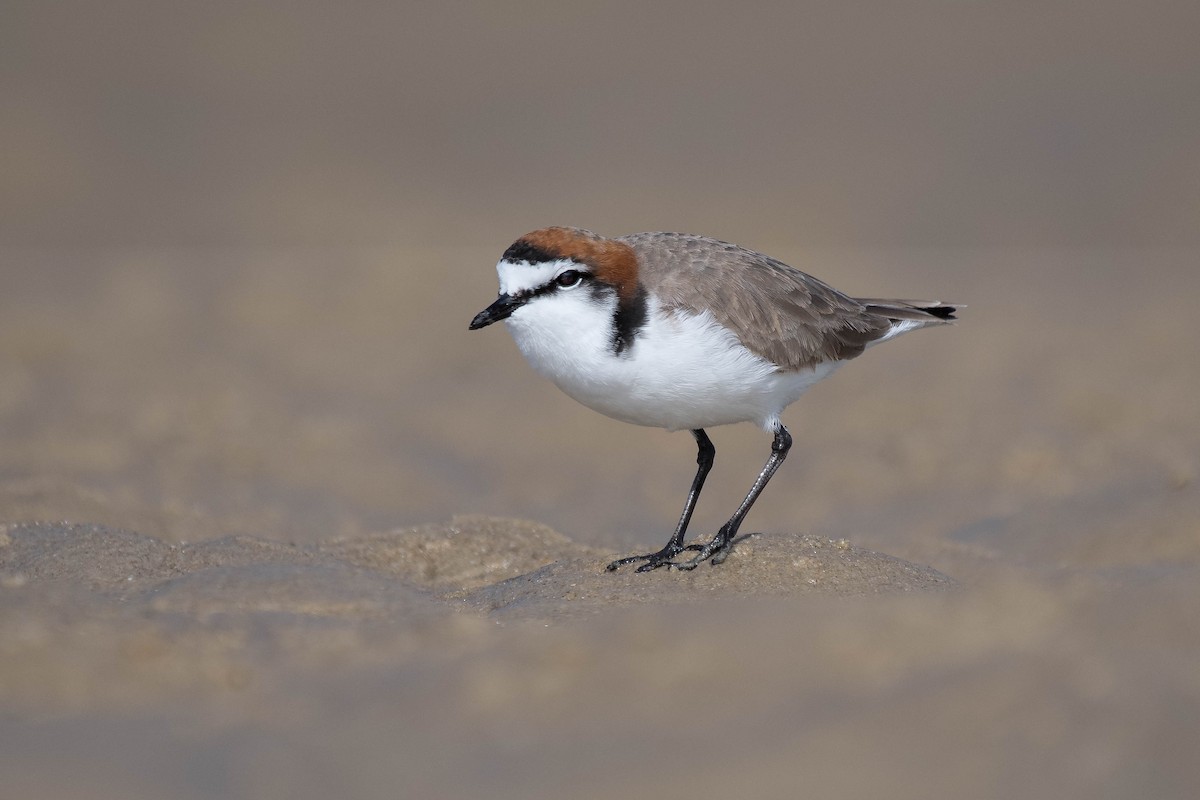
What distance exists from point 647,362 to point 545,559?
192 centimetres

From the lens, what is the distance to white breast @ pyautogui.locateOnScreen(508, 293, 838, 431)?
19.4 ft

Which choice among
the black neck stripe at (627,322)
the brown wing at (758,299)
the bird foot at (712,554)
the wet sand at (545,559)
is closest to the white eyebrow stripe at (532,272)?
the black neck stripe at (627,322)

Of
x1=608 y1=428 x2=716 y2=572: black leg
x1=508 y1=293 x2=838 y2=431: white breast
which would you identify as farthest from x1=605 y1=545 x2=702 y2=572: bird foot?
x1=508 y1=293 x2=838 y2=431: white breast

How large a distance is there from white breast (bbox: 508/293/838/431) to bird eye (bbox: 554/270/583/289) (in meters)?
0.05

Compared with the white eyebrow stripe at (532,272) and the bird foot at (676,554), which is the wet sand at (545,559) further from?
the white eyebrow stripe at (532,272)

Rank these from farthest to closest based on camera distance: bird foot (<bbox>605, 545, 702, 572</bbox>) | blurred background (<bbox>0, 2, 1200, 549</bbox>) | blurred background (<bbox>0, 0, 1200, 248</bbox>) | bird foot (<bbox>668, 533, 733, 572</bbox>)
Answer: blurred background (<bbox>0, 0, 1200, 248</bbox>) → blurred background (<bbox>0, 2, 1200, 549</bbox>) → bird foot (<bbox>605, 545, 702, 572</bbox>) → bird foot (<bbox>668, 533, 733, 572</bbox>)

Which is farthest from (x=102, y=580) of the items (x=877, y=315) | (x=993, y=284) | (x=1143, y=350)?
(x=993, y=284)

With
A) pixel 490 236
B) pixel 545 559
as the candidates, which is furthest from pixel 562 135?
pixel 545 559

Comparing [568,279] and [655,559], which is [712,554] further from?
[568,279]

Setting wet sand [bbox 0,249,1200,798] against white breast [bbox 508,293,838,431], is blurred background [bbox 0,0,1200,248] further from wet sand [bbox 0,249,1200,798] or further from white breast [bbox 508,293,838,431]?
white breast [bbox 508,293,838,431]

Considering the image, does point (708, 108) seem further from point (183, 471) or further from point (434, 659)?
point (434, 659)

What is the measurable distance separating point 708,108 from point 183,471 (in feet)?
43.0

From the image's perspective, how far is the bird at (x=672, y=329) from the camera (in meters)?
5.94

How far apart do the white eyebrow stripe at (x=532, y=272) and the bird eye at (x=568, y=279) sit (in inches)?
0.7
